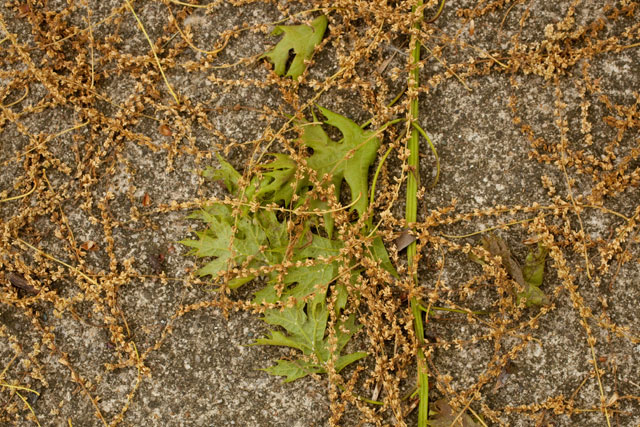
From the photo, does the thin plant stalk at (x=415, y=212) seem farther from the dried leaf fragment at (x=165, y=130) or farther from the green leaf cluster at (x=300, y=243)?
the dried leaf fragment at (x=165, y=130)

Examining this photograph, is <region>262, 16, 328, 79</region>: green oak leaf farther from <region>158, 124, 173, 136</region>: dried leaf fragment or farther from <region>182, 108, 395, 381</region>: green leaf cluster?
<region>158, 124, 173, 136</region>: dried leaf fragment

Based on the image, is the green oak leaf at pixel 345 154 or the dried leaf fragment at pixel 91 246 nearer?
the green oak leaf at pixel 345 154

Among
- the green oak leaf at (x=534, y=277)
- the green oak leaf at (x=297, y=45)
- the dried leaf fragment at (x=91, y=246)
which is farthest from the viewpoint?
the dried leaf fragment at (x=91, y=246)

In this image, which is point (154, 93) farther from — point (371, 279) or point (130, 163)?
point (371, 279)

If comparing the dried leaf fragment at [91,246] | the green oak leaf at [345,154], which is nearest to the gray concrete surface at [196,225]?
the dried leaf fragment at [91,246]

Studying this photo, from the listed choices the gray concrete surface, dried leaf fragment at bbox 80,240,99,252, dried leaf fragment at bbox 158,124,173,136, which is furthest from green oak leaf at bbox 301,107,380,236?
dried leaf fragment at bbox 80,240,99,252

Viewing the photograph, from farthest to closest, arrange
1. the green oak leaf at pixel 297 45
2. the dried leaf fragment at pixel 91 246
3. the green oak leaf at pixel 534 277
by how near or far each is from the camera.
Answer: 1. the dried leaf fragment at pixel 91 246
2. the green oak leaf at pixel 297 45
3. the green oak leaf at pixel 534 277

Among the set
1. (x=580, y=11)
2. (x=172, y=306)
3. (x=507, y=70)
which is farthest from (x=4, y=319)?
(x=580, y=11)
